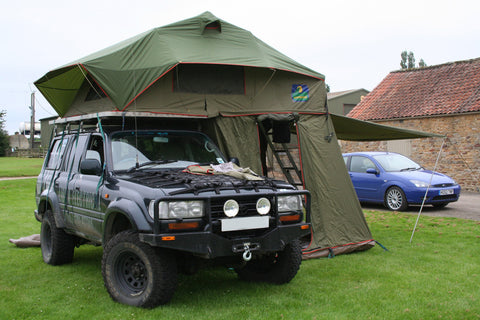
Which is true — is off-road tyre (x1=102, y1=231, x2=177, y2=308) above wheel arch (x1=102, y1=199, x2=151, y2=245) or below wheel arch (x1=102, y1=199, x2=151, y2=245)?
below

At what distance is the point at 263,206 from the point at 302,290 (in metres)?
1.22

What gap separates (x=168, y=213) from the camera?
4742 millimetres

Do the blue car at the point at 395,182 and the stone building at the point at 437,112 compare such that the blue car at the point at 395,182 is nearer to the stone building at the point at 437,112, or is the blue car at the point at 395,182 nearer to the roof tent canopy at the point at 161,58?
the roof tent canopy at the point at 161,58

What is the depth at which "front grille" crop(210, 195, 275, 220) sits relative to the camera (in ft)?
16.1

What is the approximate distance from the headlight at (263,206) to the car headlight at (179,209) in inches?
24.2

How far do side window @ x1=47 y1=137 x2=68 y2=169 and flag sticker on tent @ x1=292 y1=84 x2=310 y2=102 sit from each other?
3571 millimetres

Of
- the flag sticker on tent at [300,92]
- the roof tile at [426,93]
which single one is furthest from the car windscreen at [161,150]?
the roof tile at [426,93]

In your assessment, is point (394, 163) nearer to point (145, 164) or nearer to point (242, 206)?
point (145, 164)

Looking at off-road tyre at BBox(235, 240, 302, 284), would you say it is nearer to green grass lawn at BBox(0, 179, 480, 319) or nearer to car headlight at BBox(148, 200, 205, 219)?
green grass lawn at BBox(0, 179, 480, 319)

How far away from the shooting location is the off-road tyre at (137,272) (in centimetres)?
481

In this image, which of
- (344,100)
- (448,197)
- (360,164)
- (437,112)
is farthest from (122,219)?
(344,100)

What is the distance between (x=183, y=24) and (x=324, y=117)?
2.67m

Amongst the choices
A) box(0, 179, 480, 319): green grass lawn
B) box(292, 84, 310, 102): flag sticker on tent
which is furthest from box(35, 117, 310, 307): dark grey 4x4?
box(292, 84, 310, 102): flag sticker on tent

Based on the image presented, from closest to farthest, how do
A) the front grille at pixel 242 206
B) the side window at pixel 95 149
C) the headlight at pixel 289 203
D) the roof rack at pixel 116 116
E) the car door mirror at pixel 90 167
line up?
the front grille at pixel 242 206 → the headlight at pixel 289 203 → the car door mirror at pixel 90 167 → the side window at pixel 95 149 → the roof rack at pixel 116 116
